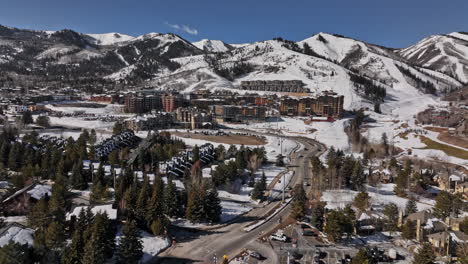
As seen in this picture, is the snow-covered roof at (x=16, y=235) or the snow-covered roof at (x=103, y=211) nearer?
the snow-covered roof at (x=16, y=235)

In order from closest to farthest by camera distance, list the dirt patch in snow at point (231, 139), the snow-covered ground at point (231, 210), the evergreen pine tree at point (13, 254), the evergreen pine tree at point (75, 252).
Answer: the evergreen pine tree at point (13, 254) → the evergreen pine tree at point (75, 252) → the snow-covered ground at point (231, 210) → the dirt patch in snow at point (231, 139)

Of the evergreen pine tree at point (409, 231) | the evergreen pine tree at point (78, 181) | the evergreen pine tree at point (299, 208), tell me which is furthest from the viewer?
the evergreen pine tree at point (78, 181)

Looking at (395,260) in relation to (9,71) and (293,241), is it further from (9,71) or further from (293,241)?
(9,71)

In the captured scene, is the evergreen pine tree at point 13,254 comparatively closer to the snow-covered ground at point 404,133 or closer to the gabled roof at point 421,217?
the gabled roof at point 421,217

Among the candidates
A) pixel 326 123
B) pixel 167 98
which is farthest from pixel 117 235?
pixel 167 98

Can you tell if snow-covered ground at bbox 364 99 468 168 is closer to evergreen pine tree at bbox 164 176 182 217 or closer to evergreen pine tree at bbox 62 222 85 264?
evergreen pine tree at bbox 164 176 182 217

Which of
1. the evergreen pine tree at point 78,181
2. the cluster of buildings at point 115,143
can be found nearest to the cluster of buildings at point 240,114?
the cluster of buildings at point 115,143

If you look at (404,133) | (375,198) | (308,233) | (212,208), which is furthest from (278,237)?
(404,133)
